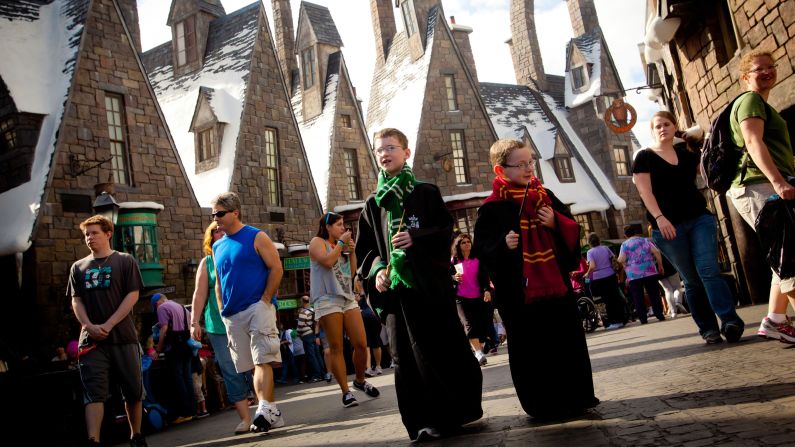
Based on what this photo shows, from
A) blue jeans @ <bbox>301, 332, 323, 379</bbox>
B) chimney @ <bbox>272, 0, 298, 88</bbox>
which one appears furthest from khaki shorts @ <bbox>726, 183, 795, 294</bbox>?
chimney @ <bbox>272, 0, 298, 88</bbox>

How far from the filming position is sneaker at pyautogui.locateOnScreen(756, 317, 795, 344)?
Answer: 16.8 feet

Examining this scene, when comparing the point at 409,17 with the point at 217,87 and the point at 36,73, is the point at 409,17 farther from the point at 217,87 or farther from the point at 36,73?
the point at 36,73

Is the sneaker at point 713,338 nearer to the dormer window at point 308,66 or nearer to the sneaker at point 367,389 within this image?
the sneaker at point 367,389

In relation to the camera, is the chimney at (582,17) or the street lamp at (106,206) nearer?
the street lamp at (106,206)

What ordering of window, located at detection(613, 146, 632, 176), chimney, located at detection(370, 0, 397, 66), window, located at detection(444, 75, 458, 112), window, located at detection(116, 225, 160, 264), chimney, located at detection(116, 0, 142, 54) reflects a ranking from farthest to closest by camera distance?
window, located at detection(613, 146, 632, 176) < chimney, located at detection(370, 0, 397, 66) < window, located at detection(444, 75, 458, 112) < chimney, located at detection(116, 0, 142, 54) < window, located at detection(116, 225, 160, 264)

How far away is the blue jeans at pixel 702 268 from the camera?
569 centimetres

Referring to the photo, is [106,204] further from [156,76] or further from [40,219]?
[156,76]

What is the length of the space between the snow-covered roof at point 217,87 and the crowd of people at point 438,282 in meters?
16.3

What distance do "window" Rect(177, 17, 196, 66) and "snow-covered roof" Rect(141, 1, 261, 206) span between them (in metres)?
0.60

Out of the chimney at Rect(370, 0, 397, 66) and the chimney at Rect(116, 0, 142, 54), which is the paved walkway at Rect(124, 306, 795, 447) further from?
the chimney at Rect(370, 0, 397, 66)

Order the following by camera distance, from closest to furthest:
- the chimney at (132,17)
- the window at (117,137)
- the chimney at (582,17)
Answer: the window at (117,137) → the chimney at (132,17) → the chimney at (582,17)

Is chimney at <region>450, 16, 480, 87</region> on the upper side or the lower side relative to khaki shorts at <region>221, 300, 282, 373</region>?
upper

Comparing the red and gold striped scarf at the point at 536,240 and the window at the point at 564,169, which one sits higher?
the window at the point at 564,169

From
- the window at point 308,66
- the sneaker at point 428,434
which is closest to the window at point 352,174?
the window at point 308,66
